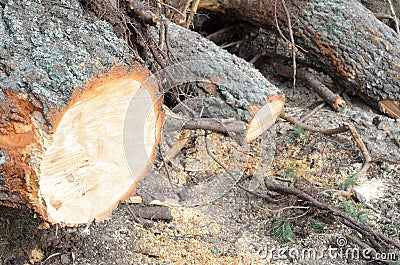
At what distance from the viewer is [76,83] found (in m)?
1.81

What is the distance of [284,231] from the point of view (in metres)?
2.57

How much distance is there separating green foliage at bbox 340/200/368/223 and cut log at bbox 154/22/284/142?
0.68 meters

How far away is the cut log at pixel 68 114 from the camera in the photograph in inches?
69.4

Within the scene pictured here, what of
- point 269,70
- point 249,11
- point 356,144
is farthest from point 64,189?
point 269,70

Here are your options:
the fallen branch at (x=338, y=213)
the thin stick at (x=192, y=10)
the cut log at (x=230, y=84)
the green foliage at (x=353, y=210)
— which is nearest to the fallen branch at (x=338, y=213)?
the fallen branch at (x=338, y=213)

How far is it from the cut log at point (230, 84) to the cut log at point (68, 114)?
2.96 feet

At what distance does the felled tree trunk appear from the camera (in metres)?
3.54

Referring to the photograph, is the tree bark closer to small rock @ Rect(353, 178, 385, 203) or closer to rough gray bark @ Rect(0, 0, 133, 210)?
rough gray bark @ Rect(0, 0, 133, 210)

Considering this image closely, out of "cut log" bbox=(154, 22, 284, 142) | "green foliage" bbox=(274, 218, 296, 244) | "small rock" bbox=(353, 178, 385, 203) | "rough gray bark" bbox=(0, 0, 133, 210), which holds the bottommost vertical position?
"small rock" bbox=(353, 178, 385, 203)

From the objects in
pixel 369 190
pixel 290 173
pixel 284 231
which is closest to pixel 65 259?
pixel 284 231

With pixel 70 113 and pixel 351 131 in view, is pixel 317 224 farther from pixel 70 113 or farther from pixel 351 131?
pixel 70 113

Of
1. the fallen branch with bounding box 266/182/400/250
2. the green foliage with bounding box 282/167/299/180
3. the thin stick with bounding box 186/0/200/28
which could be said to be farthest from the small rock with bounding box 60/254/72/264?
the thin stick with bounding box 186/0/200/28

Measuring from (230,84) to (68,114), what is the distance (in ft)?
4.63

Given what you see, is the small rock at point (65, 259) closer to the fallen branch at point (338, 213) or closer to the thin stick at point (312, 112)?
the fallen branch at point (338, 213)
